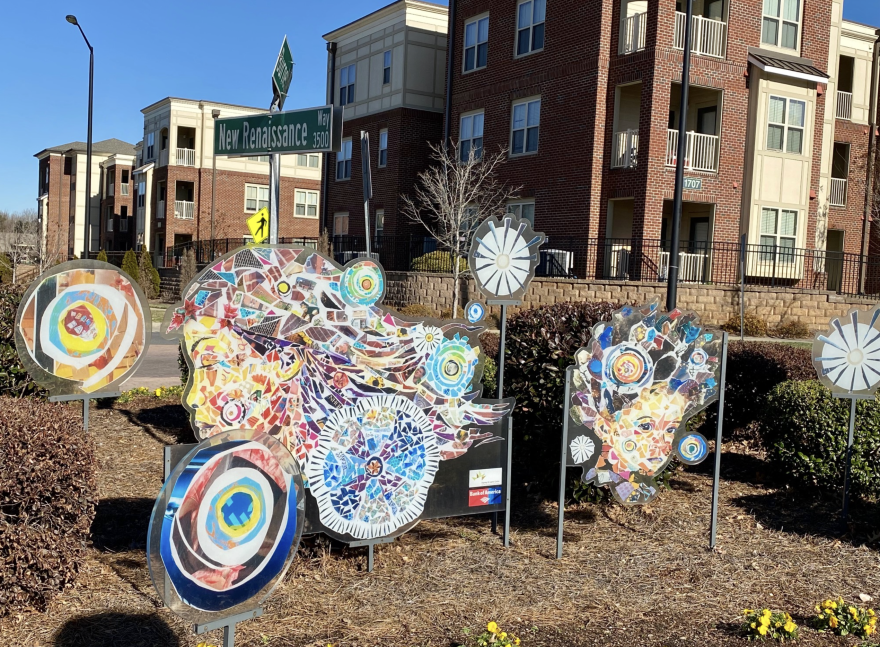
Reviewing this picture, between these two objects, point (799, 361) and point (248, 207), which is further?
point (248, 207)

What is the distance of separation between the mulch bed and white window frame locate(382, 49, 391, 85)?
26370 millimetres

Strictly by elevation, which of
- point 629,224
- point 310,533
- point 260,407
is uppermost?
point 629,224

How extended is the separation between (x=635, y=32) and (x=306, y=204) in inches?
1195

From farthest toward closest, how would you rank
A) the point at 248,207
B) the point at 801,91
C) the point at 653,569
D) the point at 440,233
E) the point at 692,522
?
the point at 248,207
the point at 440,233
the point at 801,91
the point at 692,522
the point at 653,569

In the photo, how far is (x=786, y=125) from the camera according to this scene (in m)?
24.7

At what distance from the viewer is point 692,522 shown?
6.81 m

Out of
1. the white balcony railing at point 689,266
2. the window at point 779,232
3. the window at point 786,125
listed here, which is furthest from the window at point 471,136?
the window at point 779,232

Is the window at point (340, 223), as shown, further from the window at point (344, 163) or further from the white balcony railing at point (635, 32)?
the white balcony railing at point (635, 32)

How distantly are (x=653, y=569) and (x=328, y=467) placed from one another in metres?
2.37

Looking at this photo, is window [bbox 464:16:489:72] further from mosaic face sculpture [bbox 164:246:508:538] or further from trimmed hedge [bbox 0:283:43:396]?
mosaic face sculpture [bbox 164:246:508:538]

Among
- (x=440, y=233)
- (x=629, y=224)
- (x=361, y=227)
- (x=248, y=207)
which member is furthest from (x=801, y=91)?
(x=248, y=207)

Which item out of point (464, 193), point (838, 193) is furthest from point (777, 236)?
point (464, 193)

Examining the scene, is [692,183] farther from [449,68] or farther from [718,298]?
[449,68]

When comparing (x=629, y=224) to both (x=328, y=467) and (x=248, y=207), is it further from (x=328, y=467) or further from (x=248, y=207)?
(x=248, y=207)
